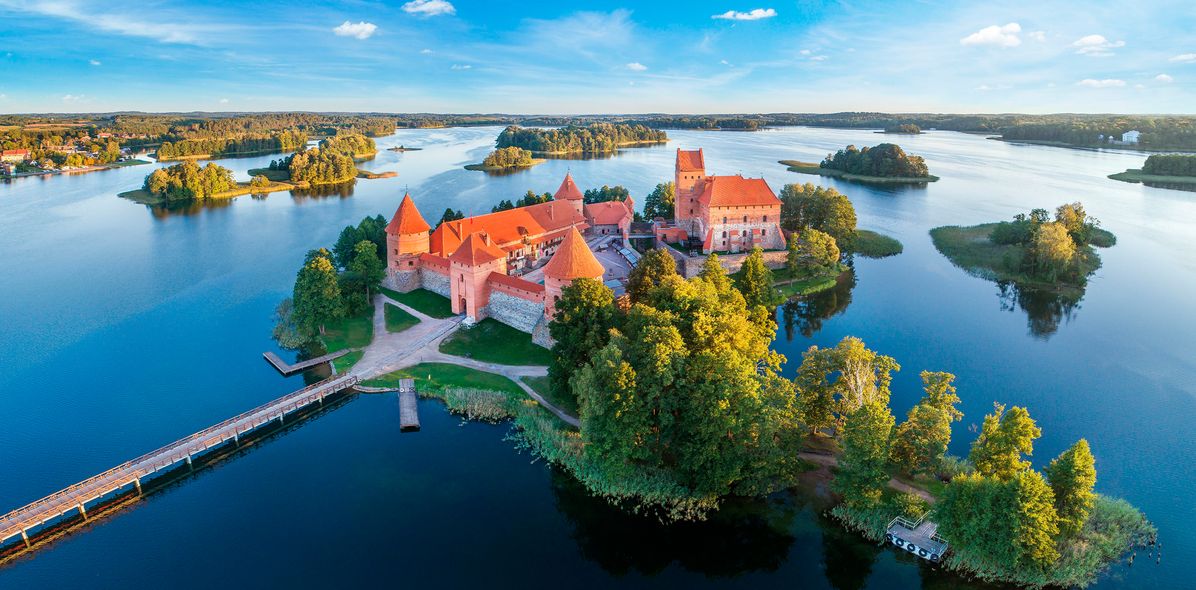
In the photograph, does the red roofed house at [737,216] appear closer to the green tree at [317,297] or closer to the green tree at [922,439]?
the green tree at [317,297]

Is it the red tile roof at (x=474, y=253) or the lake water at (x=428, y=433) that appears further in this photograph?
the red tile roof at (x=474, y=253)

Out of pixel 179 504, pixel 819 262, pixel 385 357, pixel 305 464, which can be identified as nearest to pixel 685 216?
pixel 819 262

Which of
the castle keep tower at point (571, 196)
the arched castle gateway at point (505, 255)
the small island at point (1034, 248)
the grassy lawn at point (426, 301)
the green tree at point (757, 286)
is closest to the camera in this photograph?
the arched castle gateway at point (505, 255)

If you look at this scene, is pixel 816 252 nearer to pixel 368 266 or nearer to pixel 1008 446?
pixel 1008 446

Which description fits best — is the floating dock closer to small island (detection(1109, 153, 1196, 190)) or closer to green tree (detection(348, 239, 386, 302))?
green tree (detection(348, 239, 386, 302))

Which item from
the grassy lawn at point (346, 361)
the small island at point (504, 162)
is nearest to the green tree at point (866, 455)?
the grassy lawn at point (346, 361)

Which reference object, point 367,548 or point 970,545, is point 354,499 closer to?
point 367,548

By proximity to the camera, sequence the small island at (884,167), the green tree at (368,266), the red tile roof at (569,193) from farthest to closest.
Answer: the small island at (884,167) → the red tile roof at (569,193) → the green tree at (368,266)

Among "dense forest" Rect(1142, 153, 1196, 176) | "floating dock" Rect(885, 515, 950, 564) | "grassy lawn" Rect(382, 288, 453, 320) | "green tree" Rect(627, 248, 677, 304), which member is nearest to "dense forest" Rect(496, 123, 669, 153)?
"dense forest" Rect(1142, 153, 1196, 176)
